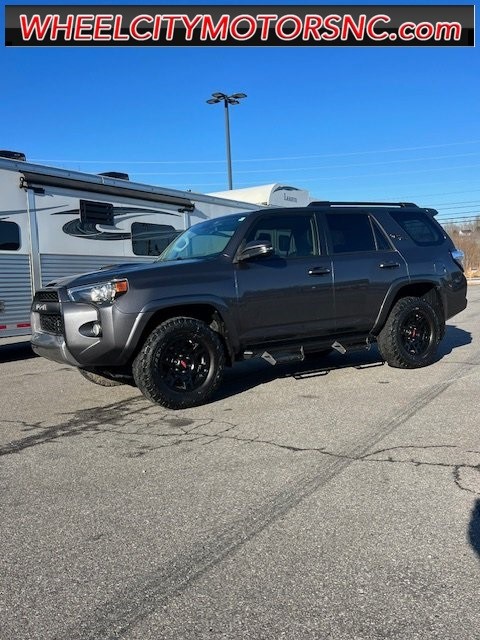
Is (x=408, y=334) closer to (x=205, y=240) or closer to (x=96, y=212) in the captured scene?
(x=205, y=240)

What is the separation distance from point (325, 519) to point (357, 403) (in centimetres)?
260

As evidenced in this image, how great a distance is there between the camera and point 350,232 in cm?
698

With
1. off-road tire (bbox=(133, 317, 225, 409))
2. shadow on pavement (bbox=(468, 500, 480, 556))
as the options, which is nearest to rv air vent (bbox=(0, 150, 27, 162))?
off-road tire (bbox=(133, 317, 225, 409))

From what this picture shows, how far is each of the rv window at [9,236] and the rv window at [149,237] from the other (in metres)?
2.50

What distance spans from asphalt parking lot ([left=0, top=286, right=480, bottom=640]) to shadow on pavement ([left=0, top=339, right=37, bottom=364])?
443 centimetres

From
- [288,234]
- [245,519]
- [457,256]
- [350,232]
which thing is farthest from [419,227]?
[245,519]

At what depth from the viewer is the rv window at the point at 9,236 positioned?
357 inches

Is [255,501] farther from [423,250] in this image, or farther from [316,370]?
[423,250]

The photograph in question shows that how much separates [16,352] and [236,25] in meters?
7.42

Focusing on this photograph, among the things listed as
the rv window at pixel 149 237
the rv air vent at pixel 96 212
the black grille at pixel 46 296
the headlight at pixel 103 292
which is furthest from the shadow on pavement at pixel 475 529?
the rv window at pixel 149 237

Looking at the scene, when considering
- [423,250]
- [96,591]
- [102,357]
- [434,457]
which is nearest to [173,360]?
[102,357]

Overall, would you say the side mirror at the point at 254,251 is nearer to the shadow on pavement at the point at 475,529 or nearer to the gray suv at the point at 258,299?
the gray suv at the point at 258,299

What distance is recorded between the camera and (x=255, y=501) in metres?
3.41

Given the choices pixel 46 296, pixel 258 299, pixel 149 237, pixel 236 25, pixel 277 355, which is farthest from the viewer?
pixel 149 237
